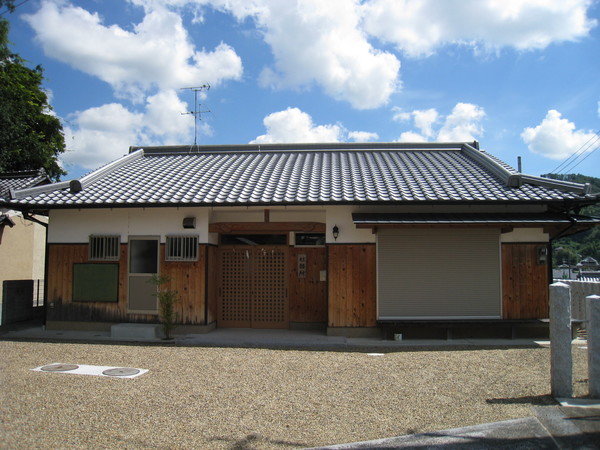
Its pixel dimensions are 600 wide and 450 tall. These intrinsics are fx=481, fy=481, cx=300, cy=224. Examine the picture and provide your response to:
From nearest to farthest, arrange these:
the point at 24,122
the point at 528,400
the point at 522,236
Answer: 1. the point at 528,400
2. the point at 522,236
3. the point at 24,122

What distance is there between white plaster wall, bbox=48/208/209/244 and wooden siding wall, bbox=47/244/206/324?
0.28 meters

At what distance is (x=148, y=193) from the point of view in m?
11.9

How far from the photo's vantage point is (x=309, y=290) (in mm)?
12172

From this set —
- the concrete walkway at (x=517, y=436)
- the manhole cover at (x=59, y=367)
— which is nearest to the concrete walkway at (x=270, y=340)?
the manhole cover at (x=59, y=367)

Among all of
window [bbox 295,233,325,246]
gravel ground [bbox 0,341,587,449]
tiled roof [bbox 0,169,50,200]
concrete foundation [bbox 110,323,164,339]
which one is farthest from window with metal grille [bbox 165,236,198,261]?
tiled roof [bbox 0,169,50,200]

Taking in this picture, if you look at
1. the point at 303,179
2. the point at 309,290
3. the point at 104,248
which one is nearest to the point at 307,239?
the point at 309,290

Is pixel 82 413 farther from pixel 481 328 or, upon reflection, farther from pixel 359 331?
pixel 481 328

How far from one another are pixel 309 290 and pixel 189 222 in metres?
3.42

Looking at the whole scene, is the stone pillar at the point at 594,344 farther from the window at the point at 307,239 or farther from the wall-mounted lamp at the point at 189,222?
the wall-mounted lamp at the point at 189,222

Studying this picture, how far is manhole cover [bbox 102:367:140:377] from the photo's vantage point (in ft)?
24.4

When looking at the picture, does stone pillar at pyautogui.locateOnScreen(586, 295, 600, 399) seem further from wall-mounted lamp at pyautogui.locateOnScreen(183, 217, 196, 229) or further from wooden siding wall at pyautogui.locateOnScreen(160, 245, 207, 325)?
wall-mounted lamp at pyautogui.locateOnScreen(183, 217, 196, 229)

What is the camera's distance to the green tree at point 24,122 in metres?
20.8

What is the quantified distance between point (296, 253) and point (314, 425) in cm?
715

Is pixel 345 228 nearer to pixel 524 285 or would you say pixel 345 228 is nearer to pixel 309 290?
pixel 309 290
